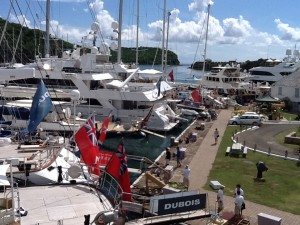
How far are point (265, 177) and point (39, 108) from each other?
45.8 ft

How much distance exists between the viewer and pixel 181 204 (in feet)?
63.1

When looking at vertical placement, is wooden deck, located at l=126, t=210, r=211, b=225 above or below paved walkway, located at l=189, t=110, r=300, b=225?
above

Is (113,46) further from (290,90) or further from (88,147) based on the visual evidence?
(88,147)

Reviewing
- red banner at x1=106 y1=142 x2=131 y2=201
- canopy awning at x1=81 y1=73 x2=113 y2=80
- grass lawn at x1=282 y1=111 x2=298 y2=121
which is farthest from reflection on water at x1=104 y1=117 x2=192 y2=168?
red banner at x1=106 y1=142 x2=131 y2=201

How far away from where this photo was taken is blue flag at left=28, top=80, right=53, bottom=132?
23.5 meters

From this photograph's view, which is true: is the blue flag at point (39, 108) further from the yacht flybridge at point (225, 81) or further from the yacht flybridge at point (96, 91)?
the yacht flybridge at point (225, 81)

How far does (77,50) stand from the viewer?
181 ft

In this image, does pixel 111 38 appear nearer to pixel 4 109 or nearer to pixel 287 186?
Result: pixel 4 109

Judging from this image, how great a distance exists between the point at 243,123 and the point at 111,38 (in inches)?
782

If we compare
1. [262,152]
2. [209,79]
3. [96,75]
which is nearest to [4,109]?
[96,75]

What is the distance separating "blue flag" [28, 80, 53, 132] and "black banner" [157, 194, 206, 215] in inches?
341

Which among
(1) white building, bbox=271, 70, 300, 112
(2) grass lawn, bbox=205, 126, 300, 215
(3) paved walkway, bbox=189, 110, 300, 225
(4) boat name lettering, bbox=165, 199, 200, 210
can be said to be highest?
(1) white building, bbox=271, 70, 300, 112

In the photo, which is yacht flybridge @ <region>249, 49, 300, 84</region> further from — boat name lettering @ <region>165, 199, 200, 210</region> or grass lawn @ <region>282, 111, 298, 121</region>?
boat name lettering @ <region>165, 199, 200, 210</region>

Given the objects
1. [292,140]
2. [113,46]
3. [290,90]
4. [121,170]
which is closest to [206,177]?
[121,170]
